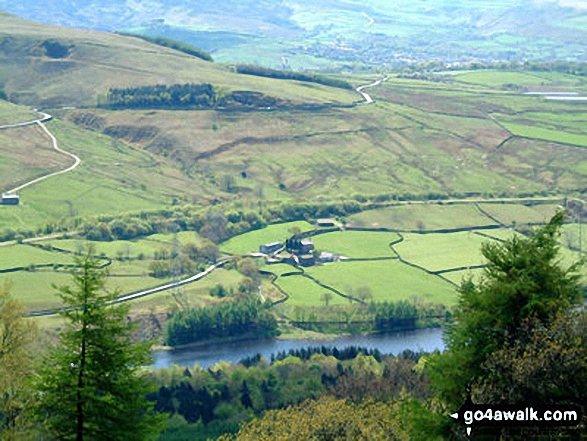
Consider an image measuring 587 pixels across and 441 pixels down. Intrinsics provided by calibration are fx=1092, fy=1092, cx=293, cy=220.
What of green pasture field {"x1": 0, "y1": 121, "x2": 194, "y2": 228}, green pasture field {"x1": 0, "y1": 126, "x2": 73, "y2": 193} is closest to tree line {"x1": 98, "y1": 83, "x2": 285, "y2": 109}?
green pasture field {"x1": 0, "y1": 121, "x2": 194, "y2": 228}

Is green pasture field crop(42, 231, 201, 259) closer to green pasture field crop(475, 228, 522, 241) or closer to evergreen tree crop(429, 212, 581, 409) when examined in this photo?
green pasture field crop(475, 228, 522, 241)

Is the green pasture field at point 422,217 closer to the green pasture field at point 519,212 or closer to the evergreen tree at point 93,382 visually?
the green pasture field at point 519,212

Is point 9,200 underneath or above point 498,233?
above

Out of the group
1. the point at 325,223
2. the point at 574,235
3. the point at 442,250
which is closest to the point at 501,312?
the point at 442,250

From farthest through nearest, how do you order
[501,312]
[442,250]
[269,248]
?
[269,248], [442,250], [501,312]

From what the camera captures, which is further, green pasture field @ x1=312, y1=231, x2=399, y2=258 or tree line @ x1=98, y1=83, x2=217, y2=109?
tree line @ x1=98, y1=83, x2=217, y2=109

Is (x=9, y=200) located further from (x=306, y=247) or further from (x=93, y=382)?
(x=93, y=382)

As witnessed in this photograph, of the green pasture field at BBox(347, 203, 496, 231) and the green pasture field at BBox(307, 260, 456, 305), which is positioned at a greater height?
the green pasture field at BBox(347, 203, 496, 231)
